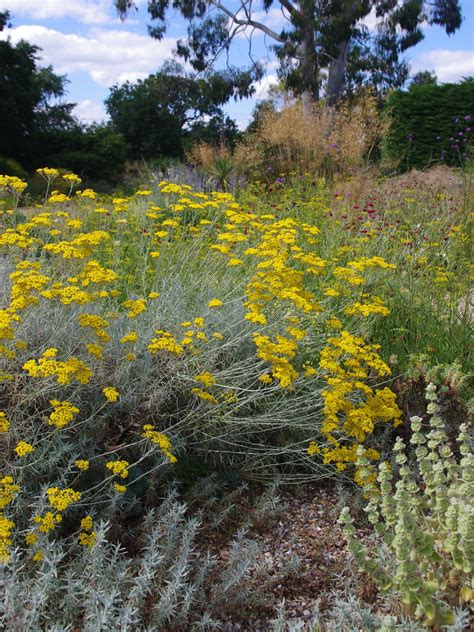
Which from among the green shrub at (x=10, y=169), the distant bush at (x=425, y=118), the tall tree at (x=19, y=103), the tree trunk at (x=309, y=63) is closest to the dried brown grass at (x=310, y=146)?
the distant bush at (x=425, y=118)

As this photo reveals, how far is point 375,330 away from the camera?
403cm

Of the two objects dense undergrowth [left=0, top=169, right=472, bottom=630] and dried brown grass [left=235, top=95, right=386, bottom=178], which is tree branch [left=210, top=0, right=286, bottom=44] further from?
dense undergrowth [left=0, top=169, right=472, bottom=630]

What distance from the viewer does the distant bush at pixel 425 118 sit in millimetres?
14805

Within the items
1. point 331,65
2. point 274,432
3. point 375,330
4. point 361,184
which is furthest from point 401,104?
point 274,432

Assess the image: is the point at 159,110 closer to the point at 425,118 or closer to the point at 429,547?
the point at 425,118

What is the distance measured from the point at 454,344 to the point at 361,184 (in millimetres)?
4140

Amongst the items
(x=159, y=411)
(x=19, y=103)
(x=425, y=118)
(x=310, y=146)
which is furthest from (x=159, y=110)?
(x=159, y=411)

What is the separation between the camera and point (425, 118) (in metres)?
14.8

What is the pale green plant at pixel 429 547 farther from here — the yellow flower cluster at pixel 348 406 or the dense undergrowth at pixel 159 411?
the yellow flower cluster at pixel 348 406

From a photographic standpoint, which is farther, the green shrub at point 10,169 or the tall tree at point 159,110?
the tall tree at point 159,110

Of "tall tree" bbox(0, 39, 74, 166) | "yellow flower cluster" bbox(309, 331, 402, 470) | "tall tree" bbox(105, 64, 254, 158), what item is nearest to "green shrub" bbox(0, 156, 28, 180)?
"tall tree" bbox(0, 39, 74, 166)

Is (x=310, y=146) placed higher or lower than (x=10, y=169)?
lower

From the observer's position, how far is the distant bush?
48.6 feet

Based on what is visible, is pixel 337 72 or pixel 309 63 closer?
pixel 309 63
